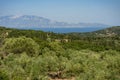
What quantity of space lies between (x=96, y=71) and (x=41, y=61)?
15.9 metres

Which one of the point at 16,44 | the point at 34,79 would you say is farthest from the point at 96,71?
the point at 16,44

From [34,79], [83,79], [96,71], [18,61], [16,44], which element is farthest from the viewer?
[16,44]

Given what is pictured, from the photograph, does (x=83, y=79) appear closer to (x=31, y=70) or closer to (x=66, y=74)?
(x=31, y=70)

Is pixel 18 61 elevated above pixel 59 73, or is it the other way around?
pixel 18 61

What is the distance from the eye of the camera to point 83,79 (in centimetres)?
3512

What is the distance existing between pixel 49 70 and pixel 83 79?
69.5ft

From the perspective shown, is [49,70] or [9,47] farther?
[9,47]

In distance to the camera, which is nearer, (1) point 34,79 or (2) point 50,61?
(1) point 34,79

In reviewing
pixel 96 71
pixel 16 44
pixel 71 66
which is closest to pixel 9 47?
pixel 16 44

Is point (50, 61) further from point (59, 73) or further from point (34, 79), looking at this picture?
point (34, 79)

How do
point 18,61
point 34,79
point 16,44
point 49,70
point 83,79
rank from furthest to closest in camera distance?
point 16,44, point 49,70, point 18,61, point 34,79, point 83,79

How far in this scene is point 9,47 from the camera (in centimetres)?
7200

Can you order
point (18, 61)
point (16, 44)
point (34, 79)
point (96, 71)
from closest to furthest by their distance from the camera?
point (96, 71) < point (34, 79) < point (18, 61) < point (16, 44)

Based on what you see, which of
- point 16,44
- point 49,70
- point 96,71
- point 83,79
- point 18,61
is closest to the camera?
point 83,79
